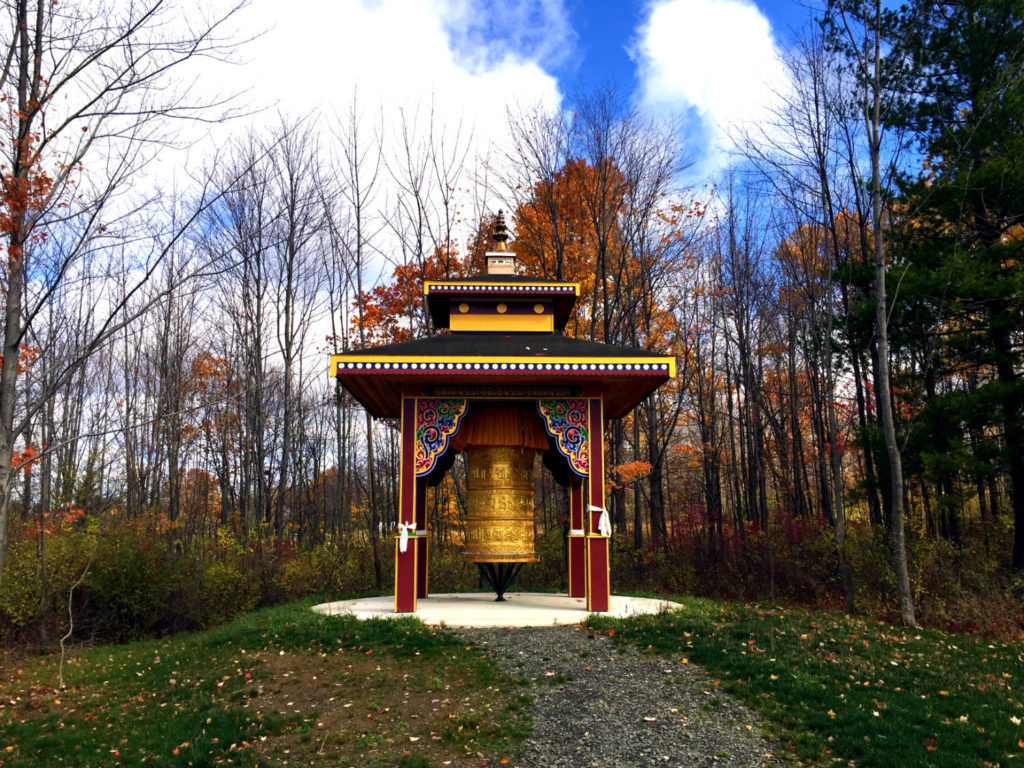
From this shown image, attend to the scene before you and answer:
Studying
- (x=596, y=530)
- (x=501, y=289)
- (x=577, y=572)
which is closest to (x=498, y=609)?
(x=596, y=530)

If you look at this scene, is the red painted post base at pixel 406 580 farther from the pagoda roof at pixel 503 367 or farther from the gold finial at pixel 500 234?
the gold finial at pixel 500 234

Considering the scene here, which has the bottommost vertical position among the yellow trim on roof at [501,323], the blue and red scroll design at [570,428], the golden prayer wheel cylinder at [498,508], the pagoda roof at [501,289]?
the golden prayer wheel cylinder at [498,508]

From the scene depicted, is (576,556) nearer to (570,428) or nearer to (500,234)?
(570,428)

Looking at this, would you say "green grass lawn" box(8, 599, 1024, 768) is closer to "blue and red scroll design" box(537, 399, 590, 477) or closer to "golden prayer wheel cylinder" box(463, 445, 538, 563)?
"golden prayer wheel cylinder" box(463, 445, 538, 563)

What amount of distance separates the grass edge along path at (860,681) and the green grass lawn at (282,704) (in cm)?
217

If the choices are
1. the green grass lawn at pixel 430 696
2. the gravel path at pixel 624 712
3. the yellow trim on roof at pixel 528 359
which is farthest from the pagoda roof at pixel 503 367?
the gravel path at pixel 624 712

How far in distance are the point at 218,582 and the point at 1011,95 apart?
16703 mm

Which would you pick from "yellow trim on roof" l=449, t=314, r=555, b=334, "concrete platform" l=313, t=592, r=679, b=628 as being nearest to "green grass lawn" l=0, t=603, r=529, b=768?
"concrete platform" l=313, t=592, r=679, b=628

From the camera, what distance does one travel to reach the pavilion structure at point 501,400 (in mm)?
9406

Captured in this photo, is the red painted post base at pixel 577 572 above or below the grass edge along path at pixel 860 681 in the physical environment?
above

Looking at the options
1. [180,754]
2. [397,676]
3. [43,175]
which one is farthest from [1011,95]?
[180,754]

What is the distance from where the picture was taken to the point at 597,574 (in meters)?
9.88

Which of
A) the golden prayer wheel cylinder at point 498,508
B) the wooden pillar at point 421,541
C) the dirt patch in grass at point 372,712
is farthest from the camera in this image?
the wooden pillar at point 421,541

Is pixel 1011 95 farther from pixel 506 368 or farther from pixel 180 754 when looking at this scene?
pixel 180 754
